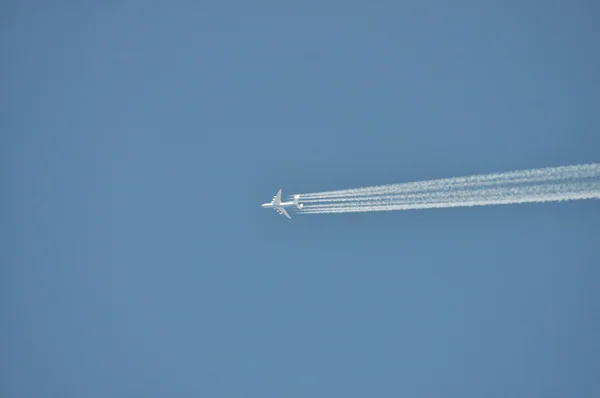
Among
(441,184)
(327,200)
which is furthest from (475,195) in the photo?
(327,200)

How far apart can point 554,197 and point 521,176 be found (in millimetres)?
2806

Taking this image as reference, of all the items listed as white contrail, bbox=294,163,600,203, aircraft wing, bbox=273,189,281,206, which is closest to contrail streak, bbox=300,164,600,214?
white contrail, bbox=294,163,600,203

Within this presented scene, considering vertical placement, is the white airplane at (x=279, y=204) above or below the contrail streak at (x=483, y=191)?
above

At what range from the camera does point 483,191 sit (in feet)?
123

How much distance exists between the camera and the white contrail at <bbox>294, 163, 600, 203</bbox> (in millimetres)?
34500

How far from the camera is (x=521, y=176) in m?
36.4

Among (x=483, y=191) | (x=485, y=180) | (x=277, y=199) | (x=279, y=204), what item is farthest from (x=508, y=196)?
(x=277, y=199)

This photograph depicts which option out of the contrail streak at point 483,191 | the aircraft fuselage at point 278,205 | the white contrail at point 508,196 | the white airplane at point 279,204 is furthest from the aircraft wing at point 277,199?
the white contrail at point 508,196

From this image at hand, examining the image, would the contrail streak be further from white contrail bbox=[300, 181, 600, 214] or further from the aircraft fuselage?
the aircraft fuselage

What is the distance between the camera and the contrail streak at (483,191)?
112ft

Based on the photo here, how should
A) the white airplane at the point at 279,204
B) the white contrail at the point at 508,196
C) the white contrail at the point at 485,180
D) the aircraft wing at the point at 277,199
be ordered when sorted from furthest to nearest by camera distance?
the aircraft wing at the point at 277,199
the white airplane at the point at 279,204
the white contrail at the point at 485,180
the white contrail at the point at 508,196

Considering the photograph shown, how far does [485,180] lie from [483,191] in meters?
0.91

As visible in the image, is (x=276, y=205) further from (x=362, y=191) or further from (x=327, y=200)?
(x=362, y=191)

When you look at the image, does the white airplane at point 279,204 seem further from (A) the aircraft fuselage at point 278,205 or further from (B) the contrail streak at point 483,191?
(B) the contrail streak at point 483,191
